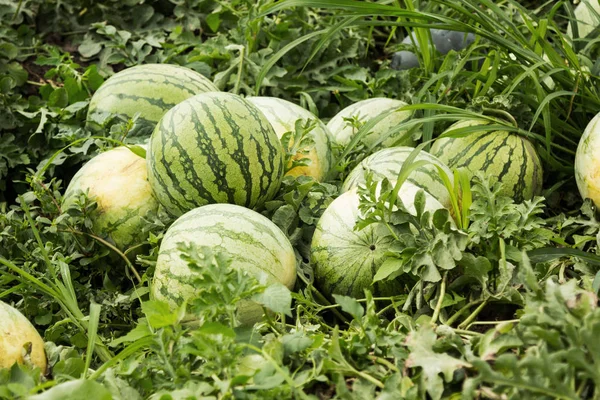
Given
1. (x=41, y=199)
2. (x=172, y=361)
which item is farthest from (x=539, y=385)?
(x=41, y=199)

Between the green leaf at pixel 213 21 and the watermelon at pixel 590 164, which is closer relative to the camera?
the watermelon at pixel 590 164

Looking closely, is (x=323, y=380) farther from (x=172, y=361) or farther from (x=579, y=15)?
(x=579, y=15)

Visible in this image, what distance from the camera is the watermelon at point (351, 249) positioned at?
6.93ft

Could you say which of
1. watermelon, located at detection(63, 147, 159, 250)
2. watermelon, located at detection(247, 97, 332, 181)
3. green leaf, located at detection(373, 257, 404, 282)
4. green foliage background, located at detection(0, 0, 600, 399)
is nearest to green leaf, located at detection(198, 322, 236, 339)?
green foliage background, located at detection(0, 0, 600, 399)

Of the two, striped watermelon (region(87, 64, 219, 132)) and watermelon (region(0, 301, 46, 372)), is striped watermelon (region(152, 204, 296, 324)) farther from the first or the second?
→ striped watermelon (region(87, 64, 219, 132))

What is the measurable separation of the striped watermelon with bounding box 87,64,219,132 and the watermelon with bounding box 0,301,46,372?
104 cm

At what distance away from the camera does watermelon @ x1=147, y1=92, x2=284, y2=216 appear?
2258 mm

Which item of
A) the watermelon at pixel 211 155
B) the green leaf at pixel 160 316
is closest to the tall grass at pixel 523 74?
the watermelon at pixel 211 155

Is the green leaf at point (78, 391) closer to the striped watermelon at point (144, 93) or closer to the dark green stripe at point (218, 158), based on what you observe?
the dark green stripe at point (218, 158)

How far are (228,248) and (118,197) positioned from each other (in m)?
0.61

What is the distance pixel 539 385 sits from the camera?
1330mm

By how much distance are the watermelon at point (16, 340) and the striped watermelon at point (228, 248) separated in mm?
338

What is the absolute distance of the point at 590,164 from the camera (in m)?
2.41

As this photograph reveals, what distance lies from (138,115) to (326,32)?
758 millimetres
